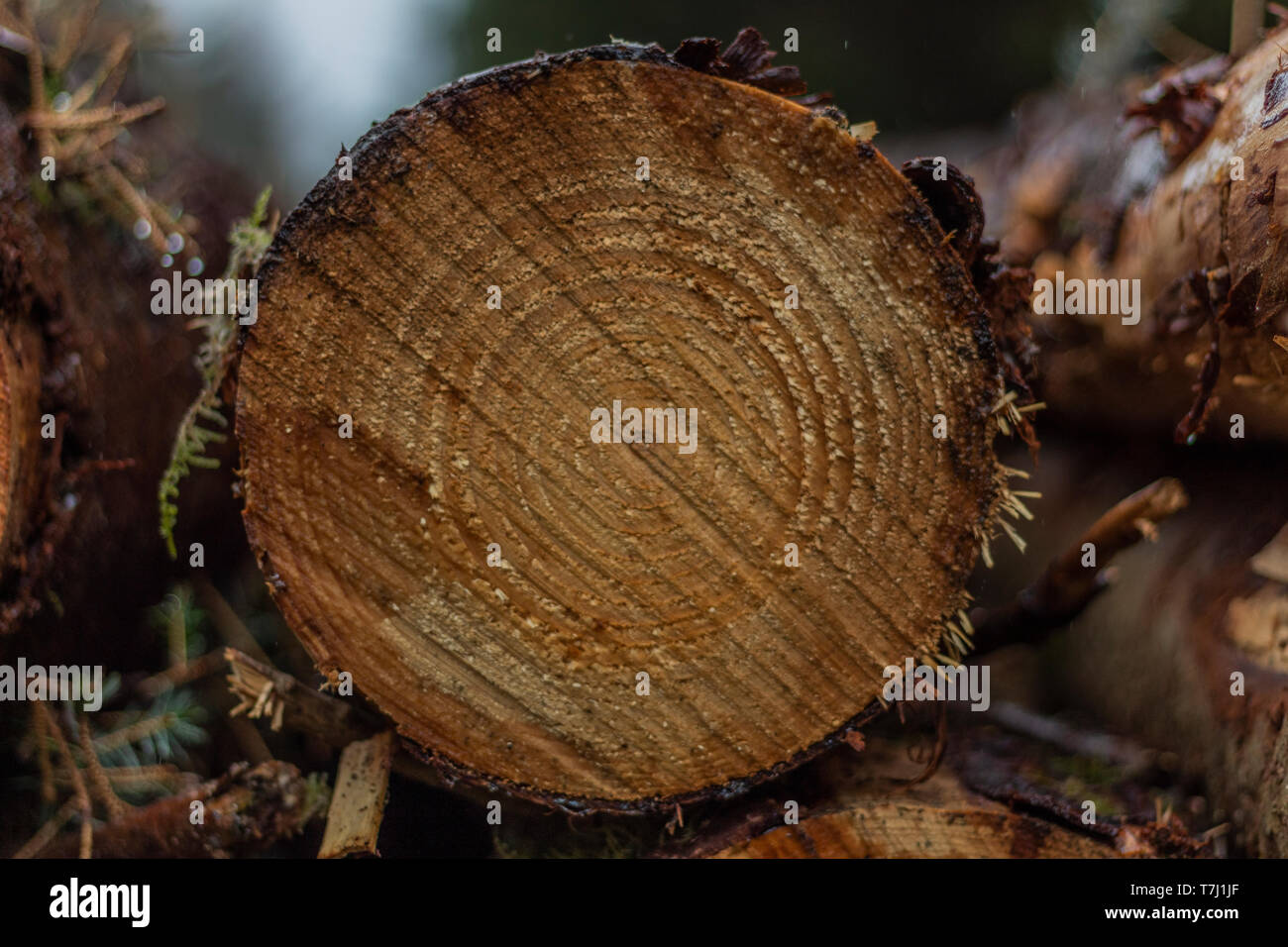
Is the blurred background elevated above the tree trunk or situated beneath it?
elevated above

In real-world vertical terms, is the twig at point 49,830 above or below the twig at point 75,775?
below

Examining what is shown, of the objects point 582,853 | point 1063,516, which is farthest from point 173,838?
point 1063,516

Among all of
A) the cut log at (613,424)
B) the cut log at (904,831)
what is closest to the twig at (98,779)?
the cut log at (613,424)

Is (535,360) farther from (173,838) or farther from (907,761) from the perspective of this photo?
(173,838)

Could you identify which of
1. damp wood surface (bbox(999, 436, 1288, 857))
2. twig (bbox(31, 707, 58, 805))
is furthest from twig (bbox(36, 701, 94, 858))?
damp wood surface (bbox(999, 436, 1288, 857))

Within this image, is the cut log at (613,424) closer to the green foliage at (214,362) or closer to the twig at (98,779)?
the green foliage at (214,362)

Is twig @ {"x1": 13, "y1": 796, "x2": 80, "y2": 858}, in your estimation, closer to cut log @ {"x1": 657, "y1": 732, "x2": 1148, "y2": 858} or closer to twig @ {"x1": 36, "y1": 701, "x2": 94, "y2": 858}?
twig @ {"x1": 36, "y1": 701, "x2": 94, "y2": 858}
